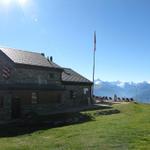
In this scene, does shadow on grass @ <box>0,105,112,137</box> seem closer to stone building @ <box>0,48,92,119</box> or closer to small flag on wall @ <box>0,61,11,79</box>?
stone building @ <box>0,48,92,119</box>

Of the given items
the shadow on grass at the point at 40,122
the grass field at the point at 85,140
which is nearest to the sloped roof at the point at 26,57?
the shadow on grass at the point at 40,122

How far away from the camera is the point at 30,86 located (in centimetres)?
4316

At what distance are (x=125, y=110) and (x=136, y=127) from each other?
64.3ft

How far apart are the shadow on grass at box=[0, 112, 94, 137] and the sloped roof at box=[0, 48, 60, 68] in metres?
8.99

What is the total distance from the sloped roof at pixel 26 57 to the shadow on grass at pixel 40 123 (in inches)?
354

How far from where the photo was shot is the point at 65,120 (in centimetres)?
A: 3697

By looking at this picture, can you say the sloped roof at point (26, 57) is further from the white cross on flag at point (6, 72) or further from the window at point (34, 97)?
the window at point (34, 97)

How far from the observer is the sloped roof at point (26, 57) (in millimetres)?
43969

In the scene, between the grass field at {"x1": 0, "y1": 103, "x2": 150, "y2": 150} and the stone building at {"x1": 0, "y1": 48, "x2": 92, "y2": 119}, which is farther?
the stone building at {"x1": 0, "y1": 48, "x2": 92, "y2": 119}

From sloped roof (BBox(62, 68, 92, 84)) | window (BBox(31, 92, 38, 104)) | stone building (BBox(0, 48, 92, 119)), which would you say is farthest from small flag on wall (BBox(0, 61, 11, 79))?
sloped roof (BBox(62, 68, 92, 84))

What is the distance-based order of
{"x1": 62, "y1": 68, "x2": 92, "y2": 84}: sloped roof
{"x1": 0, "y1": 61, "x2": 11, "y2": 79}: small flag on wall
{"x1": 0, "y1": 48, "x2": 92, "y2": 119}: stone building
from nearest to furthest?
{"x1": 0, "y1": 48, "x2": 92, "y2": 119}: stone building → {"x1": 0, "y1": 61, "x2": 11, "y2": 79}: small flag on wall → {"x1": 62, "y1": 68, "x2": 92, "y2": 84}: sloped roof

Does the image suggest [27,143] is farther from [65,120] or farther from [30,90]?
[30,90]

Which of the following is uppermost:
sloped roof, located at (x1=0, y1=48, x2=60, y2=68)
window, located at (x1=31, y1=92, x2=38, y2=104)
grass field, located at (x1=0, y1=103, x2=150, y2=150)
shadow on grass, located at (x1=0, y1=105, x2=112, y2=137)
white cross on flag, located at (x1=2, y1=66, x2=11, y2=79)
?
sloped roof, located at (x1=0, y1=48, x2=60, y2=68)

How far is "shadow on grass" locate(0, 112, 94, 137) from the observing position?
100ft
